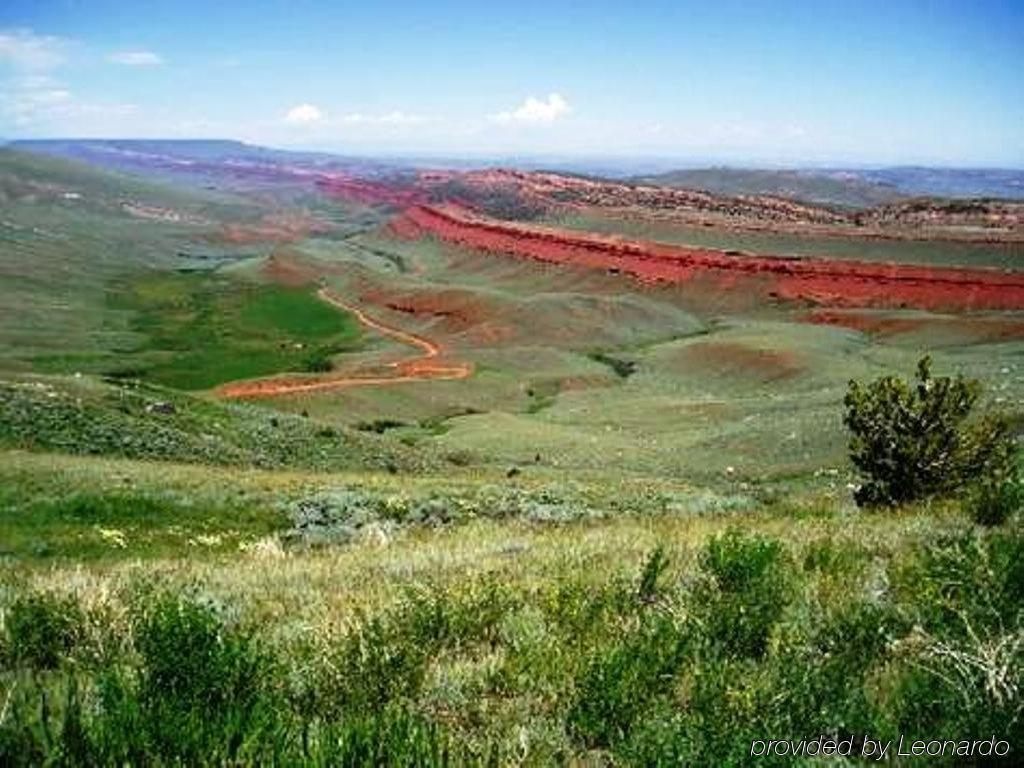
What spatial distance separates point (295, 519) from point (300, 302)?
9531 centimetres

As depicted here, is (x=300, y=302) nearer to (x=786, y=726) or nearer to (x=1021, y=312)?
(x=1021, y=312)

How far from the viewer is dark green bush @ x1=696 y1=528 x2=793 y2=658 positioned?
5730 mm

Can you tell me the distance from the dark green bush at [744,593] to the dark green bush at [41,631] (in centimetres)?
380

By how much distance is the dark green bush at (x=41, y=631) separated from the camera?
5766mm

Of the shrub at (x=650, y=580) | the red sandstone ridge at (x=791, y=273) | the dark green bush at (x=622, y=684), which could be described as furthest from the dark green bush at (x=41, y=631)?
the red sandstone ridge at (x=791, y=273)

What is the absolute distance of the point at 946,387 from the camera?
676 inches

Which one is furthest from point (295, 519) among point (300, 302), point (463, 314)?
point (300, 302)

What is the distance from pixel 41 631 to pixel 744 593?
14.4ft

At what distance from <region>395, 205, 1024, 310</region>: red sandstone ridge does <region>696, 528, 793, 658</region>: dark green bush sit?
82.9 m

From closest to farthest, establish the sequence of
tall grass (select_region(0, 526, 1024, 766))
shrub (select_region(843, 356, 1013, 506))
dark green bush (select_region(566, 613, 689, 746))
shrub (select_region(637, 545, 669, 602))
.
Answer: tall grass (select_region(0, 526, 1024, 766)), dark green bush (select_region(566, 613, 689, 746)), shrub (select_region(637, 545, 669, 602)), shrub (select_region(843, 356, 1013, 506))

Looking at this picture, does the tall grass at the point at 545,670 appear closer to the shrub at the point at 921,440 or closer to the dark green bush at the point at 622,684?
the dark green bush at the point at 622,684

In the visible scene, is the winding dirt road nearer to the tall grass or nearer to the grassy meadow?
the grassy meadow

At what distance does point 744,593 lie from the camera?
640 cm

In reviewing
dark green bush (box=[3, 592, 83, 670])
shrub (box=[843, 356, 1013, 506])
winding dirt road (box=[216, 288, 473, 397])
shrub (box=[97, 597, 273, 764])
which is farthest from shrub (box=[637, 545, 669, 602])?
winding dirt road (box=[216, 288, 473, 397])
